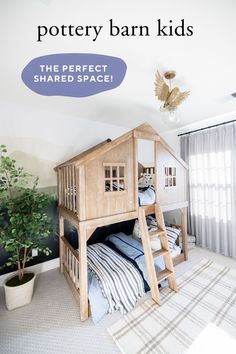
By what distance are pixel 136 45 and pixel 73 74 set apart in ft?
2.31

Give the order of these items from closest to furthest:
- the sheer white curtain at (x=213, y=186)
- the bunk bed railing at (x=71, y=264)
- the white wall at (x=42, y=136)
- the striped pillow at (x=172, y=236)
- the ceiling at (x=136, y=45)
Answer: the ceiling at (x=136, y=45)
the bunk bed railing at (x=71, y=264)
the white wall at (x=42, y=136)
the striped pillow at (x=172, y=236)
the sheer white curtain at (x=213, y=186)

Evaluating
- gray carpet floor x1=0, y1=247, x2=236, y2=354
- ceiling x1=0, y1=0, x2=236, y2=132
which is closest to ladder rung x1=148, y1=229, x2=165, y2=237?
gray carpet floor x1=0, y1=247, x2=236, y2=354

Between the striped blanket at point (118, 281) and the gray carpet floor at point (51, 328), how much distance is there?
0.41ft

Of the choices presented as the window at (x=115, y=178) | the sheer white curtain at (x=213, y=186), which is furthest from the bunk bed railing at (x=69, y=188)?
the sheer white curtain at (x=213, y=186)

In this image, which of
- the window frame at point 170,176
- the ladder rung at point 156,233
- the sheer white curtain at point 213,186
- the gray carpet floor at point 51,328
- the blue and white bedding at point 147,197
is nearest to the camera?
the gray carpet floor at point 51,328

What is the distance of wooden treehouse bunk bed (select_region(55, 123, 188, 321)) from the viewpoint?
1721 millimetres

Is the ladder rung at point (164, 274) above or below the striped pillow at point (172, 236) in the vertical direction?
below

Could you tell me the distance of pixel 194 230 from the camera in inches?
133

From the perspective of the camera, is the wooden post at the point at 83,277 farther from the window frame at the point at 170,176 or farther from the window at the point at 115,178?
the window frame at the point at 170,176

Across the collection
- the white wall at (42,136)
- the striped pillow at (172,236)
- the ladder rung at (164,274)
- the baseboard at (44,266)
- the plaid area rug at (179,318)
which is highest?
the white wall at (42,136)

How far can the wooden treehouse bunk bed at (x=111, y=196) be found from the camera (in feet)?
5.65

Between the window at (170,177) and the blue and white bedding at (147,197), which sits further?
the window at (170,177)

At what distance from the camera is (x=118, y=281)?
1.85 meters

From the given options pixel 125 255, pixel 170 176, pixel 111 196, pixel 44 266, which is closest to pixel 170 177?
pixel 170 176
